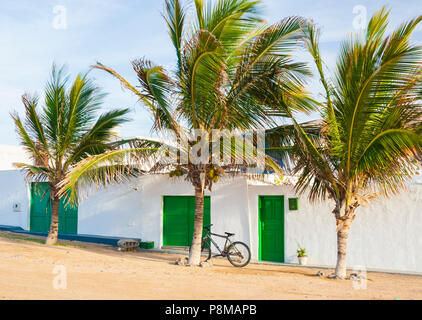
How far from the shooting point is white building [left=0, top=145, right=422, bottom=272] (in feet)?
33.6

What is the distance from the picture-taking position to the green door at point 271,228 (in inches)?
468

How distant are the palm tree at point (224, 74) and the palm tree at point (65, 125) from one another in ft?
8.80

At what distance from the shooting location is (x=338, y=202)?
30.5 feet

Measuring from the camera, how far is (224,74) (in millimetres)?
9391

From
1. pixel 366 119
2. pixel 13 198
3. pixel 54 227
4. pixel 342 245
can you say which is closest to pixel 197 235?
pixel 342 245

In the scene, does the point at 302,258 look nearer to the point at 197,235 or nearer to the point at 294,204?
the point at 294,204

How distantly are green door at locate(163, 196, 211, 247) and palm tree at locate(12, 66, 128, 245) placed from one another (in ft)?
8.79

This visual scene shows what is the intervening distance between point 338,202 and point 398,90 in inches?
97.8

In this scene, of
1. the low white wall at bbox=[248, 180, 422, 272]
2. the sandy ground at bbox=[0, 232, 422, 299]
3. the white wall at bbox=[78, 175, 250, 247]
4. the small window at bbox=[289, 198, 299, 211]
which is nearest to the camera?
the sandy ground at bbox=[0, 232, 422, 299]

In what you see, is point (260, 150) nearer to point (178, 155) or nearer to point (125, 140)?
point (178, 155)

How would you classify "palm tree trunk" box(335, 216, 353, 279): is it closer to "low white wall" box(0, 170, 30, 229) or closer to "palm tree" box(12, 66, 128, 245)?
"palm tree" box(12, 66, 128, 245)

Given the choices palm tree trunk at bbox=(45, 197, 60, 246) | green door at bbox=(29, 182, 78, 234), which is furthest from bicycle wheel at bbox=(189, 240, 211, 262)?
green door at bbox=(29, 182, 78, 234)

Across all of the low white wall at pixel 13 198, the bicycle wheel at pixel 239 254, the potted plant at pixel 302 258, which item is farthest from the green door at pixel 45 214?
the potted plant at pixel 302 258
